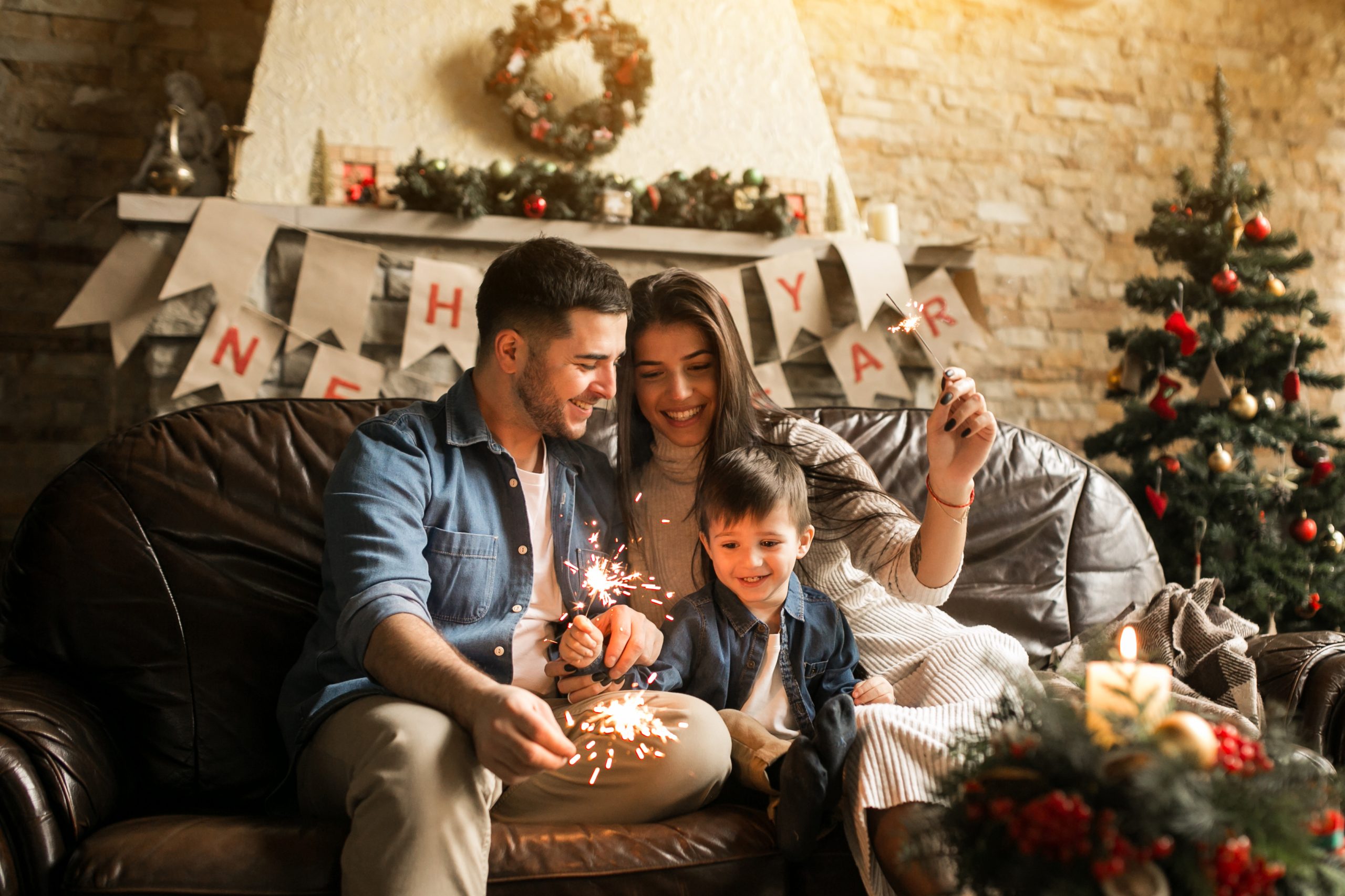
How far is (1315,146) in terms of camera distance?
14.9 ft

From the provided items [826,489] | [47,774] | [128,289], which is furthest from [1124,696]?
[128,289]

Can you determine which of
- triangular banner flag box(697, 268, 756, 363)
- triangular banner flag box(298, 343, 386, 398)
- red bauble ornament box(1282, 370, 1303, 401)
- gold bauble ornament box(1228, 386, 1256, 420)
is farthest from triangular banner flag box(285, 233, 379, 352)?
red bauble ornament box(1282, 370, 1303, 401)

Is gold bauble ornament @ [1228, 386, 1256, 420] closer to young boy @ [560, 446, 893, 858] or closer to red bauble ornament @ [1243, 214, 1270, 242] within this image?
red bauble ornament @ [1243, 214, 1270, 242]

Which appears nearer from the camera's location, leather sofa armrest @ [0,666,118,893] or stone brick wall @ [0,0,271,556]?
leather sofa armrest @ [0,666,118,893]

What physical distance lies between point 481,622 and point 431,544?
0.48ft

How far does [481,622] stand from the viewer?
1561 mm

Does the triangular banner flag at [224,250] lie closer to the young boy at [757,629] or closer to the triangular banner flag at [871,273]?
the triangular banner flag at [871,273]

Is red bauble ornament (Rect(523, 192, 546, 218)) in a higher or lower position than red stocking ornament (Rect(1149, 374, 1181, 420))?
higher

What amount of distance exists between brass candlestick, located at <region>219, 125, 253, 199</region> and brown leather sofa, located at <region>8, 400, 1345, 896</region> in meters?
1.60

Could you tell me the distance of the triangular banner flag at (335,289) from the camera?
3.10m

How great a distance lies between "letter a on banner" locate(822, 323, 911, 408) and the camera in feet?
11.3

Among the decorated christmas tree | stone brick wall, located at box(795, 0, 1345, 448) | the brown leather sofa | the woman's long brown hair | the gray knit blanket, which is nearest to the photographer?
the brown leather sofa

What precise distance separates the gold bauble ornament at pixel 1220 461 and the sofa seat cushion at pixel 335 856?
235 centimetres

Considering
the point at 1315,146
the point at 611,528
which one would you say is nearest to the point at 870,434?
the point at 611,528
